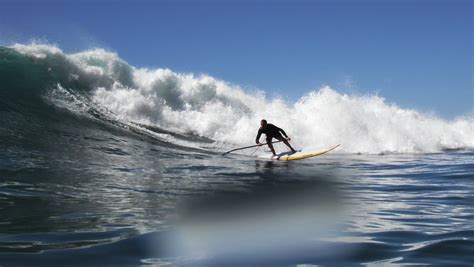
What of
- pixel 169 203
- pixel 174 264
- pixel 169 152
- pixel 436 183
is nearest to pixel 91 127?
pixel 169 152

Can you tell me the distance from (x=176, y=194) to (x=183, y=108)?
15.7m

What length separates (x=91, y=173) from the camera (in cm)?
809

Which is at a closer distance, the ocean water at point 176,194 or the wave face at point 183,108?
the ocean water at point 176,194

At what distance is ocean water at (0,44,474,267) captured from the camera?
3730mm

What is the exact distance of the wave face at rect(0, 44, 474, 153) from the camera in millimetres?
17578

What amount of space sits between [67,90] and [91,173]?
11137 millimetres

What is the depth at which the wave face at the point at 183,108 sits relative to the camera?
17.6 meters

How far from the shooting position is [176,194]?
664 centimetres

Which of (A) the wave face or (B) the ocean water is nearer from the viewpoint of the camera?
(B) the ocean water

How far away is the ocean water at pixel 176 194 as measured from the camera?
147 inches

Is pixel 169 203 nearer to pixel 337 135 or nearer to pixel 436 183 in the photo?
pixel 436 183

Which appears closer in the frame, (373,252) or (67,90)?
(373,252)

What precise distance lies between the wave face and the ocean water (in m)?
0.10

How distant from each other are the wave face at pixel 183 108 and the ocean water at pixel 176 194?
0.10 metres
